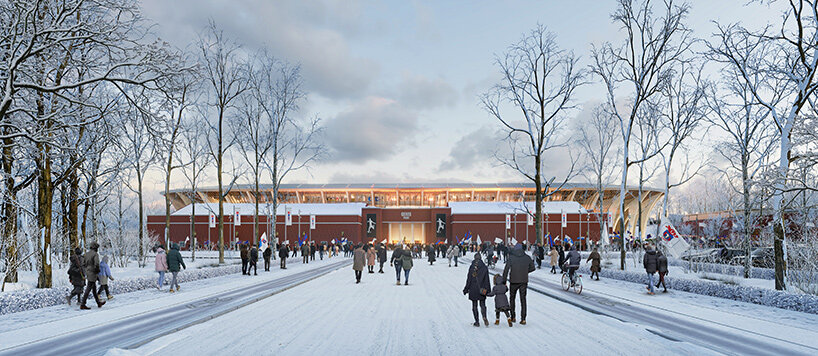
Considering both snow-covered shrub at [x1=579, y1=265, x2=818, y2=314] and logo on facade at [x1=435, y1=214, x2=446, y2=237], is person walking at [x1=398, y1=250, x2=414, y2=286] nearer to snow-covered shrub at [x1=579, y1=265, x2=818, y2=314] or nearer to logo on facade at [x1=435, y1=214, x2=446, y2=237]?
snow-covered shrub at [x1=579, y1=265, x2=818, y2=314]

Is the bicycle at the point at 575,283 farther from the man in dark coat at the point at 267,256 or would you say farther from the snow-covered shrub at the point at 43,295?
the man in dark coat at the point at 267,256

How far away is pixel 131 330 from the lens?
10125mm

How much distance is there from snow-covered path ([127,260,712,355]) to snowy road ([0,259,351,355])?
0.49m

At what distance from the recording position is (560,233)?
2758 inches

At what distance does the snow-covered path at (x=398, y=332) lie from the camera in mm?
8219

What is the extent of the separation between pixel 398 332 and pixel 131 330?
17.2 ft

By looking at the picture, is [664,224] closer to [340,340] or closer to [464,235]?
[340,340]

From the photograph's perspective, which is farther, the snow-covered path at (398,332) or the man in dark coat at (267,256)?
the man in dark coat at (267,256)

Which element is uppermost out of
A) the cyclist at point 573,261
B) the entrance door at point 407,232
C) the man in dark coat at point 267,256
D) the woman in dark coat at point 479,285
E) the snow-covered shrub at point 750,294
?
the woman in dark coat at point 479,285

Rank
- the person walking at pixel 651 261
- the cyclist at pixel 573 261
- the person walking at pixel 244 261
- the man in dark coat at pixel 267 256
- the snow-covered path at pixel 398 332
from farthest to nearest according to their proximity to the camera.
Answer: the man in dark coat at pixel 267 256 < the person walking at pixel 244 261 < the cyclist at pixel 573 261 < the person walking at pixel 651 261 < the snow-covered path at pixel 398 332

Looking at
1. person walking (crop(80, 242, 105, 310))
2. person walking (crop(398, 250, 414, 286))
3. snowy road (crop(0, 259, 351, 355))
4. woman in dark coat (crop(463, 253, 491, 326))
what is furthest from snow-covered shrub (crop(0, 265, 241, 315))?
woman in dark coat (crop(463, 253, 491, 326))

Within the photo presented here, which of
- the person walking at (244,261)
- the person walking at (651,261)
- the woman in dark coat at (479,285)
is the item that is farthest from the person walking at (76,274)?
the person walking at (651,261)

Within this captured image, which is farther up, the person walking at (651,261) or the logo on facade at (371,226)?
the person walking at (651,261)

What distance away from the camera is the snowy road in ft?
27.7
